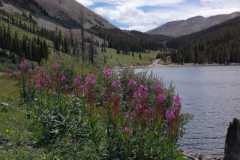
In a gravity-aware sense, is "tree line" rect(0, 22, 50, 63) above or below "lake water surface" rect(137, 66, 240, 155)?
above

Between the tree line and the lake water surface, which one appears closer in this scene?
the lake water surface

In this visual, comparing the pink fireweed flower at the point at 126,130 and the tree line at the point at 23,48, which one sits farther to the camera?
the tree line at the point at 23,48

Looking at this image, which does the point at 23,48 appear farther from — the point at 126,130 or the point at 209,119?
the point at 126,130

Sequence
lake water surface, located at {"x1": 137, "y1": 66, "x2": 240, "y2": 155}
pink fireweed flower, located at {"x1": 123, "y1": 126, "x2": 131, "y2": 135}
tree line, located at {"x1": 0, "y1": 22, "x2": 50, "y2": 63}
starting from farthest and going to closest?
tree line, located at {"x1": 0, "y1": 22, "x2": 50, "y2": 63} → lake water surface, located at {"x1": 137, "y1": 66, "x2": 240, "y2": 155} → pink fireweed flower, located at {"x1": 123, "y1": 126, "x2": 131, "y2": 135}

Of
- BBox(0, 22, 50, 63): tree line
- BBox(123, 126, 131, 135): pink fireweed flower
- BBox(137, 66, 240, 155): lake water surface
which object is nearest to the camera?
BBox(123, 126, 131, 135): pink fireweed flower

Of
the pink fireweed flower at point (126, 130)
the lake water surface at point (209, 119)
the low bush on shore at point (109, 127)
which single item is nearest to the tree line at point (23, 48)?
the lake water surface at point (209, 119)

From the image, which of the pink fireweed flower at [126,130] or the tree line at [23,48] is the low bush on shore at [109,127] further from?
the tree line at [23,48]

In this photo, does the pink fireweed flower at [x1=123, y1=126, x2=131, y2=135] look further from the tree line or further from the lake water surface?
the tree line

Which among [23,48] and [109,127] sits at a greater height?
[23,48]

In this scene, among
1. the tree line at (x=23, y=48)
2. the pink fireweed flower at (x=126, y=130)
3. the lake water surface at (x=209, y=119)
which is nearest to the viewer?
the pink fireweed flower at (x=126, y=130)

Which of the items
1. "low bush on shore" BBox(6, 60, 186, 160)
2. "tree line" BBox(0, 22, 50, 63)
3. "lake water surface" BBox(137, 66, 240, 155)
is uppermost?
"tree line" BBox(0, 22, 50, 63)

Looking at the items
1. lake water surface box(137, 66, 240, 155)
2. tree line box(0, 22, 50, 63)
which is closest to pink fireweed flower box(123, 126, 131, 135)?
lake water surface box(137, 66, 240, 155)

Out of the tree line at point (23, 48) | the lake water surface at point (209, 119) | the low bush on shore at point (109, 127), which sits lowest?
the lake water surface at point (209, 119)

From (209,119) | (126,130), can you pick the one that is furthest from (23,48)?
(126,130)
